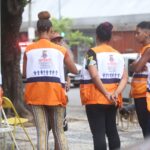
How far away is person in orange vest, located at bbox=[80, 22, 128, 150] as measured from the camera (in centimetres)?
546

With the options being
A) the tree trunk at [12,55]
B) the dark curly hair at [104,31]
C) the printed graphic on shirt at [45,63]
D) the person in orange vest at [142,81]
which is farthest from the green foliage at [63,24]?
the printed graphic on shirt at [45,63]

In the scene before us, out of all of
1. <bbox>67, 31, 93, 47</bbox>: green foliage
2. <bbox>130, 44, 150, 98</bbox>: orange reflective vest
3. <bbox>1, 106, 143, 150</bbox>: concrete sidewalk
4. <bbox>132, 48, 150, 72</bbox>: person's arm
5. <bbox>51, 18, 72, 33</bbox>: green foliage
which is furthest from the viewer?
<bbox>51, 18, 72, 33</bbox>: green foliage

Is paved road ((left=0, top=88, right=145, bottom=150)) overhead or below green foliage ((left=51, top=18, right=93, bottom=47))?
overhead

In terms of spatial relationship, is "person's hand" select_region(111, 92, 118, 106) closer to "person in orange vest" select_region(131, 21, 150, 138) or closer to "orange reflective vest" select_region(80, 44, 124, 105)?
"orange reflective vest" select_region(80, 44, 124, 105)

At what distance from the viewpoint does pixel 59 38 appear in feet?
20.7

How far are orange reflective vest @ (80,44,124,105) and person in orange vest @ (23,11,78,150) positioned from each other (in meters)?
0.21

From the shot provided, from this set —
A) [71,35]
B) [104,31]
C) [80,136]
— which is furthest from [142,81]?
[71,35]

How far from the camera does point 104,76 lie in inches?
218

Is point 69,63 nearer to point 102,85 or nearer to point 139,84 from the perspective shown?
point 102,85

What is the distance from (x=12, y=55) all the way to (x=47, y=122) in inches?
219

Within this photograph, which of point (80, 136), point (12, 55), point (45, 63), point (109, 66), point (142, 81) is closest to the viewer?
point (45, 63)

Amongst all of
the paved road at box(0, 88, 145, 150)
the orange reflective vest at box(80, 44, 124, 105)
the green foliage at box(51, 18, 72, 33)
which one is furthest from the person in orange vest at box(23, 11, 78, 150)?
the green foliage at box(51, 18, 72, 33)

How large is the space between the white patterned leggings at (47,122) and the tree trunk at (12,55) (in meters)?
5.15

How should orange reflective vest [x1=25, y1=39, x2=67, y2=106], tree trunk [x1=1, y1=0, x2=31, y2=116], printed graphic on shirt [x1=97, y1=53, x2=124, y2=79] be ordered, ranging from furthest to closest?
tree trunk [x1=1, y1=0, x2=31, y2=116] → printed graphic on shirt [x1=97, y1=53, x2=124, y2=79] → orange reflective vest [x1=25, y1=39, x2=67, y2=106]
